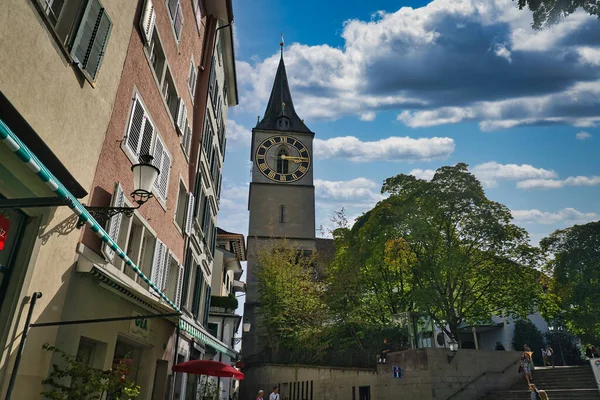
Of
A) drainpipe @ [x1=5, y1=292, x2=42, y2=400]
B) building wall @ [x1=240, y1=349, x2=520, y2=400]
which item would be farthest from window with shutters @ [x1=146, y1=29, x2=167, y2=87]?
building wall @ [x1=240, y1=349, x2=520, y2=400]

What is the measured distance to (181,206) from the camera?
13852 millimetres

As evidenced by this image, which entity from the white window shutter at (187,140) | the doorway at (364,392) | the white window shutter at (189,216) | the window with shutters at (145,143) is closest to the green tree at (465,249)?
the doorway at (364,392)

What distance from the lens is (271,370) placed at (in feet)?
90.5

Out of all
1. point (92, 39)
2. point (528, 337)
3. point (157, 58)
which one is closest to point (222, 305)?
point (157, 58)

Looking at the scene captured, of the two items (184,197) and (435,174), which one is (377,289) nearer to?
(435,174)

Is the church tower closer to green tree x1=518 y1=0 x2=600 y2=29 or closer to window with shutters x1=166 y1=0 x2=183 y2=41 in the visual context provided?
window with shutters x1=166 y1=0 x2=183 y2=41

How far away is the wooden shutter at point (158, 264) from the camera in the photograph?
10.1 m

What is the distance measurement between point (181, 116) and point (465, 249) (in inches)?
587

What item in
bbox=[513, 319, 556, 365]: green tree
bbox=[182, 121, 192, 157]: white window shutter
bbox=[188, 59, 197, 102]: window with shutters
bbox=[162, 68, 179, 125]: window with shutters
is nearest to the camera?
bbox=[162, 68, 179, 125]: window with shutters

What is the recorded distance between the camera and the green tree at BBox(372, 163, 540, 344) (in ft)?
65.6

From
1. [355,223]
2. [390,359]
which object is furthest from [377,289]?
[390,359]

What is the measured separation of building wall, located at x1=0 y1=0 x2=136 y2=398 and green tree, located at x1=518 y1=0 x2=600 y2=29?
8417mm

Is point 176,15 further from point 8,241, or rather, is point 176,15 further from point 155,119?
point 8,241

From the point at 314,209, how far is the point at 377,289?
18274 millimetres
